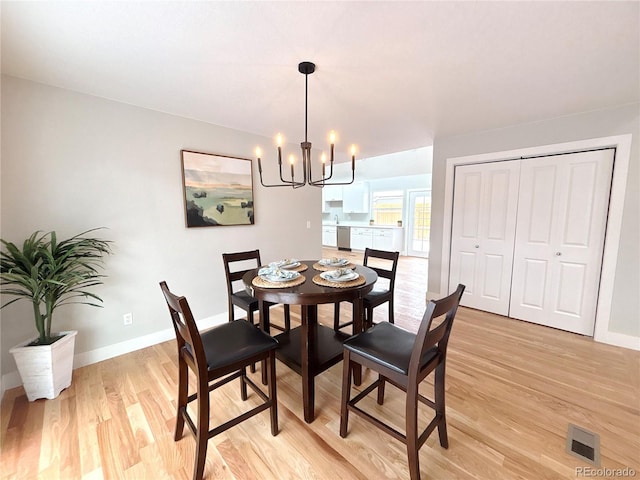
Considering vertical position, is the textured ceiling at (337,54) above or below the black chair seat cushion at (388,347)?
above

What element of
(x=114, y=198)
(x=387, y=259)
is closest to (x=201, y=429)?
(x=387, y=259)

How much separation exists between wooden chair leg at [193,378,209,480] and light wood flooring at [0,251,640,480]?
0.40 feet

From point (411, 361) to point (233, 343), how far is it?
970 mm

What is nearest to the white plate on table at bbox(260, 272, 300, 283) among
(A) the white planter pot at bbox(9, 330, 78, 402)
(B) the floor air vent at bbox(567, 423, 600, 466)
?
(A) the white planter pot at bbox(9, 330, 78, 402)

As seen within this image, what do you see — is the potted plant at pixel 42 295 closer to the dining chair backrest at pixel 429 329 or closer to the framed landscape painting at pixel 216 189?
the framed landscape painting at pixel 216 189

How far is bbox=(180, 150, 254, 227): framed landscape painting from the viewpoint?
8.80 feet

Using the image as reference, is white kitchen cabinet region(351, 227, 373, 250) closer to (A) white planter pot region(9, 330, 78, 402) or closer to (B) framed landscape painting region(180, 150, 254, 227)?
(B) framed landscape painting region(180, 150, 254, 227)

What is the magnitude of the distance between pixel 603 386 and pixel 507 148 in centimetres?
245

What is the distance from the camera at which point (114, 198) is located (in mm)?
2271

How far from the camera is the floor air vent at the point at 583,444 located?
4.59 feet

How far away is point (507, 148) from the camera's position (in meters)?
3.01

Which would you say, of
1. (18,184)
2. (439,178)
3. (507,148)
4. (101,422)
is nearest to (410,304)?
(439,178)

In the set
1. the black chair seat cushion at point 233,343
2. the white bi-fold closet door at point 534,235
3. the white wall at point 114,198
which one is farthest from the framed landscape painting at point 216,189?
the white bi-fold closet door at point 534,235

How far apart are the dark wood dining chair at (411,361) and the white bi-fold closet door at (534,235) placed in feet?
7.91
